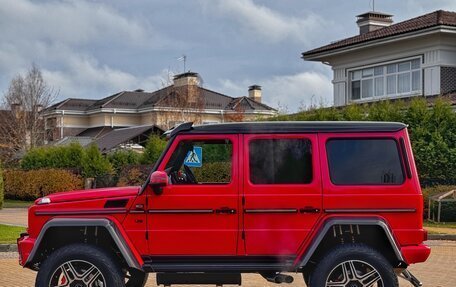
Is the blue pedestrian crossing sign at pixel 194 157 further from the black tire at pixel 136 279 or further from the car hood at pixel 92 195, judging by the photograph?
the black tire at pixel 136 279

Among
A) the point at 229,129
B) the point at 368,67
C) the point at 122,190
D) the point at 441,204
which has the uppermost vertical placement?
the point at 368,67

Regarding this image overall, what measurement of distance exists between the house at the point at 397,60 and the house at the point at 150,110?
2269 cm

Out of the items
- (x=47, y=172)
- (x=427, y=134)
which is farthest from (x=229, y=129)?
(x=47, y=172)

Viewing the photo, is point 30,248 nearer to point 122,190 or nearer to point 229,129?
point 122,190

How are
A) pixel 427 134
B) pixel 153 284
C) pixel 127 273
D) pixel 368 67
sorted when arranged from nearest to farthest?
pixel 127 273, pixel 153 284, pixel 427 134, pixel 368 67

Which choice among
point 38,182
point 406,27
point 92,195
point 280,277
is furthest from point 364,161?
point 38,182

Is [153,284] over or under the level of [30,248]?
under

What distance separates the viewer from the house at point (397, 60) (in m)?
33.9

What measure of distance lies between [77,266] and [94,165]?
1442 inches

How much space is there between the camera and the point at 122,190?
31.5 ft

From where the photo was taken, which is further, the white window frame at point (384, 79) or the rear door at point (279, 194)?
the white window frame at point (384, 79)

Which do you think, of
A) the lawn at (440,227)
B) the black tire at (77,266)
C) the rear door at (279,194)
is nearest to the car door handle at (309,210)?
the rear door at (279,194)

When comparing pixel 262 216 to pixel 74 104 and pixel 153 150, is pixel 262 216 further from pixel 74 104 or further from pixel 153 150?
pixel 74 104

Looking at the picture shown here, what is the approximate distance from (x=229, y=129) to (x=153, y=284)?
3713mm
